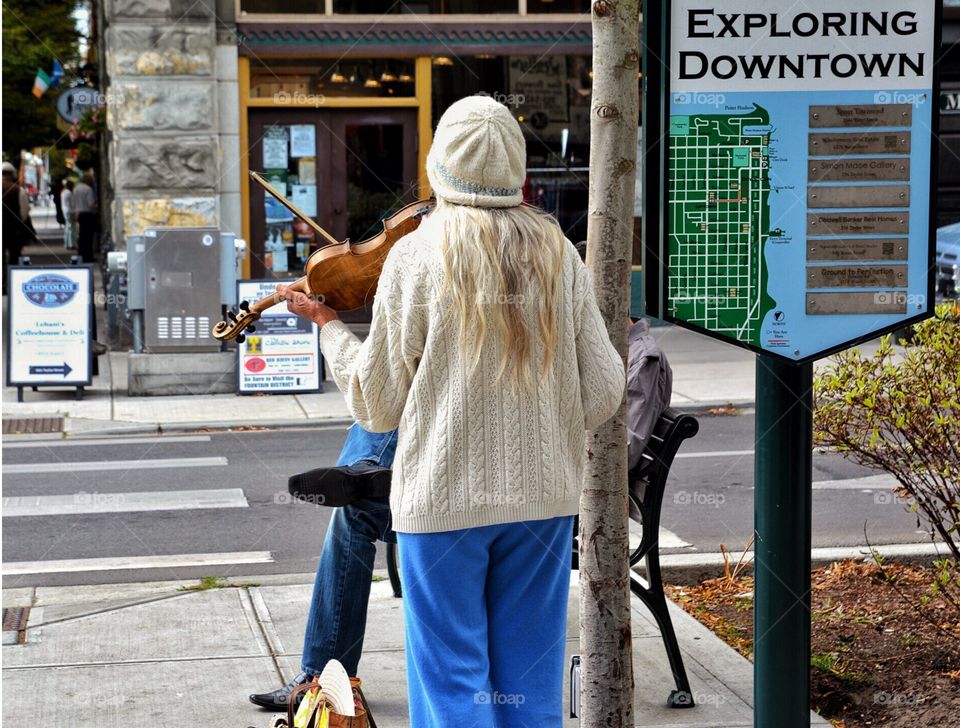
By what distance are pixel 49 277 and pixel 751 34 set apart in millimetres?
9481

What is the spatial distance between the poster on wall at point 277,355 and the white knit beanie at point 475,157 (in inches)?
353

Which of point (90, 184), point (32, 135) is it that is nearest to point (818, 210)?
point (90, 184)

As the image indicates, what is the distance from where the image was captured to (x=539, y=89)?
15930mm

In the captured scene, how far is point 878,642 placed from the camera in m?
5.03

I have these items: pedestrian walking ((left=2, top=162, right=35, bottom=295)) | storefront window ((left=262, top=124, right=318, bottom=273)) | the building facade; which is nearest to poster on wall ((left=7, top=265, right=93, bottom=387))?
the building facade

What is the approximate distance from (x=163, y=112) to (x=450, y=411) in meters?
12.1

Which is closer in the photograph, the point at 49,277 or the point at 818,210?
the point at 818,210

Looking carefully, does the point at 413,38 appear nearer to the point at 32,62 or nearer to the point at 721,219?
the point at 721,219

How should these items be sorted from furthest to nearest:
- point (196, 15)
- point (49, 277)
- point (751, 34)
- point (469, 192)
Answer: point (196, 15) < point (49, 277) < point (751, 34) < point (469, 192)

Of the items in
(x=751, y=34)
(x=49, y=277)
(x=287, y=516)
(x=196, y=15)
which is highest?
(x=196, y=15)

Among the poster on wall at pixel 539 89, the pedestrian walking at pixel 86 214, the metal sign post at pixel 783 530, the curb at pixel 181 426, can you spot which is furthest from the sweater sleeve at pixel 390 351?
the pedestrian walking at pixel 86 214

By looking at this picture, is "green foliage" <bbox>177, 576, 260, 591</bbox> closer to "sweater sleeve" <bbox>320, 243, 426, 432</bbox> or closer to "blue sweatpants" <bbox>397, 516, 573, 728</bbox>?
"blue sweatpants" <bbox>397, 516, 573, 728</bbox>

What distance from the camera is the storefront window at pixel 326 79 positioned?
1520 centimetres

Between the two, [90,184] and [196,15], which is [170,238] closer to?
[196,15]
